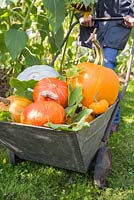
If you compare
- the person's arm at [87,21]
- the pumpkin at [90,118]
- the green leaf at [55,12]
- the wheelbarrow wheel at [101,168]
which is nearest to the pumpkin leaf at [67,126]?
the pumpkin at [90,118]

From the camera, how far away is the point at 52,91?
221 centimetres

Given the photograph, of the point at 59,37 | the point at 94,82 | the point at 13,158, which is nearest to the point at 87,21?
the point at 59,37

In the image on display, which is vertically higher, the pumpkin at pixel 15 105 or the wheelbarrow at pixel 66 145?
the pumpkin at pixel 15 105

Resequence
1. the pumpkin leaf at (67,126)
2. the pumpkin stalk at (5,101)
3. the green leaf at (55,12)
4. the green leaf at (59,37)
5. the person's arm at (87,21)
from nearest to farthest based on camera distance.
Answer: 1. the pumpkin leaf at (67,126)
2. the pumpkin stalk at (5,101)
3. the green leaf at (55,12)
4. the person's arm at (87,21)
5. the green leaf at (59,37)

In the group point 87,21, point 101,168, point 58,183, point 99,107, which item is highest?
point 87,21

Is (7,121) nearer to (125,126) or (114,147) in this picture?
(114,147)

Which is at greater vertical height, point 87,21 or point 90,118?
point 87,21

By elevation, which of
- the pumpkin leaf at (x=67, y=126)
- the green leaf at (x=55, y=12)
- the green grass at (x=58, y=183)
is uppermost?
the green leaf at (x=55, y=12)

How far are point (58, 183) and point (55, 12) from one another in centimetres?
102

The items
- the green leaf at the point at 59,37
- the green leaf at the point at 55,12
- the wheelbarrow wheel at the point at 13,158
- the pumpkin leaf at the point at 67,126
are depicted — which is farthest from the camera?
the green leaf at the point at 59,37

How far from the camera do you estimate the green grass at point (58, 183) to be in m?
2.37

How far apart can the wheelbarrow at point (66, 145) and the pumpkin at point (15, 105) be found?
9cm

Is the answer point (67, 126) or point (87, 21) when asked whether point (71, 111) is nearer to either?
point (67, 126)

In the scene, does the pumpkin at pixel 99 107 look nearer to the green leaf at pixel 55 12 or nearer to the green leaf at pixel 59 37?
the green leaf at pixel 55 12
